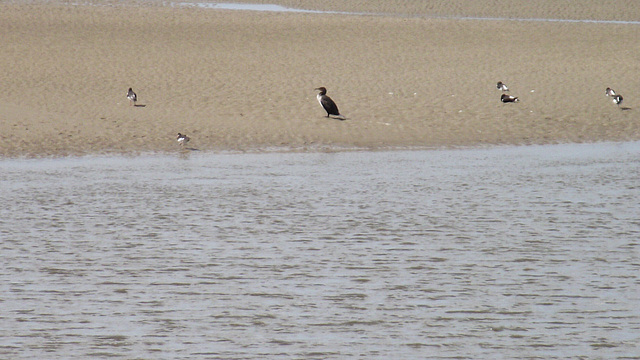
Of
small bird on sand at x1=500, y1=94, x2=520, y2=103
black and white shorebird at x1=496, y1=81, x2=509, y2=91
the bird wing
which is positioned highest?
black and white shorebird at x1=496, y1=81, x2=509, y2=91

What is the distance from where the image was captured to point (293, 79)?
24.3 m

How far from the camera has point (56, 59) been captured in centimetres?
2581

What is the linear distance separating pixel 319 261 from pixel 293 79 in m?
14.8

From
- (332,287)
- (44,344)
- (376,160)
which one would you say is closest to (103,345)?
(44,344)

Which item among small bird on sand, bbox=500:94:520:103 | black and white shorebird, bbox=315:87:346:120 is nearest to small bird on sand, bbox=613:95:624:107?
small bird on sand, bbox=500:94:520:103

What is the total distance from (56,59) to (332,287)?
1876cm

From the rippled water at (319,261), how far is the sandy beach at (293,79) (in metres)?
2.93

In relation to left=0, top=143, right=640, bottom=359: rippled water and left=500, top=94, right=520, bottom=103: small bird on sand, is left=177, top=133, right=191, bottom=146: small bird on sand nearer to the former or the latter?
left=0, top=143, right=640, bottom=359: rippled water

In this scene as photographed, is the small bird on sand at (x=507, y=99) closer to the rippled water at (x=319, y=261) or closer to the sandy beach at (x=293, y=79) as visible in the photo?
the sandy beach at (x=293, y=79)

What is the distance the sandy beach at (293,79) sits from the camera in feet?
64.0

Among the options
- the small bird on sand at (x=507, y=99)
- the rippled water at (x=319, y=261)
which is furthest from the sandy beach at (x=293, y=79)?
the rippled water at (x=319, y=261)

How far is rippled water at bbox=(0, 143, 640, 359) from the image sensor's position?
7449mm

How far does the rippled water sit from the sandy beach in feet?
9.61

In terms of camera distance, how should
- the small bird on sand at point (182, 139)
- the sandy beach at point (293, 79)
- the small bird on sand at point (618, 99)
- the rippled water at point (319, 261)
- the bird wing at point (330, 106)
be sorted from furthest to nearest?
the small bird on sand at point (618, 99), the bird wing at point (330, 106), the sandy beach at point (293, 79), the small bird on sand at point (182, 139), the rippled water at point (319, 261)
